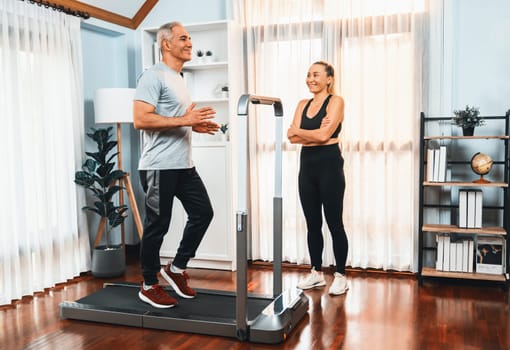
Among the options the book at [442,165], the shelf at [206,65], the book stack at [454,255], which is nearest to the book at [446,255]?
the book stack at [454,255]

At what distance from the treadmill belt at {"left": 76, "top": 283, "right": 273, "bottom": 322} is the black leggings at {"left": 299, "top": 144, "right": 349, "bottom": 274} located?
2.14ft

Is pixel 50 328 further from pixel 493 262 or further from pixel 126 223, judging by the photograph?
pixel 493 262

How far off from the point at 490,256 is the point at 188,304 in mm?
2145

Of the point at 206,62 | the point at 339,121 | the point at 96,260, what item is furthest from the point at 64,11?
the point at 339,121

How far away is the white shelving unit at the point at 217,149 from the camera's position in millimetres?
4316

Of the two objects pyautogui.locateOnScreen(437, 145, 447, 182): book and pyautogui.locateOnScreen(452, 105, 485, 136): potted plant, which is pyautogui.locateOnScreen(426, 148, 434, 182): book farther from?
pyautogui.locateOnScreen(452, 105, 485, 136): potted plant

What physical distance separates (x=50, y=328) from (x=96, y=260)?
45.0 inches

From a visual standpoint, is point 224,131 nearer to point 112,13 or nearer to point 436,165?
point 112,13

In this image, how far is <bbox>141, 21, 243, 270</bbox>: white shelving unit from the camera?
432 centimetres

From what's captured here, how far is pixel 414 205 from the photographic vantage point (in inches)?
161

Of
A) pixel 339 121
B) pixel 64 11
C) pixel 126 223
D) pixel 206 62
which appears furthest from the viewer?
pixel 126 223

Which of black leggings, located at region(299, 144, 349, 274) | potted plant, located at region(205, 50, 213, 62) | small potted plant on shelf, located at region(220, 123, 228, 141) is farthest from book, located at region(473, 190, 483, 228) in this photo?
potted plant, located at region(205, 50, 213, 62)

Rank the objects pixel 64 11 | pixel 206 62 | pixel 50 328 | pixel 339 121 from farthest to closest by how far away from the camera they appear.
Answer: pixel 206 62 < pixel 64 11 < pixel 339 121 < pixel 50 328

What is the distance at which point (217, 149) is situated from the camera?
4.34m
